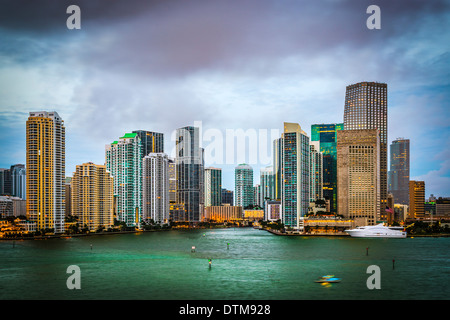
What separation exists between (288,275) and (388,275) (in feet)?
61.2

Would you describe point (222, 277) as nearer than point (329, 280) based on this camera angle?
No

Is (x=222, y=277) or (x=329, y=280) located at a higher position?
(x=329, y=280)

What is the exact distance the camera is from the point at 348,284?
6912 cm

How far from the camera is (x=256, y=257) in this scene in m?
110

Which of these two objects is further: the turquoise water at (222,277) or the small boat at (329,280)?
the small boat at (329,280)

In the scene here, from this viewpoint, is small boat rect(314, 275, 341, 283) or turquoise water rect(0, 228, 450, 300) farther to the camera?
small boat rect(314, 275, 341, 283)
